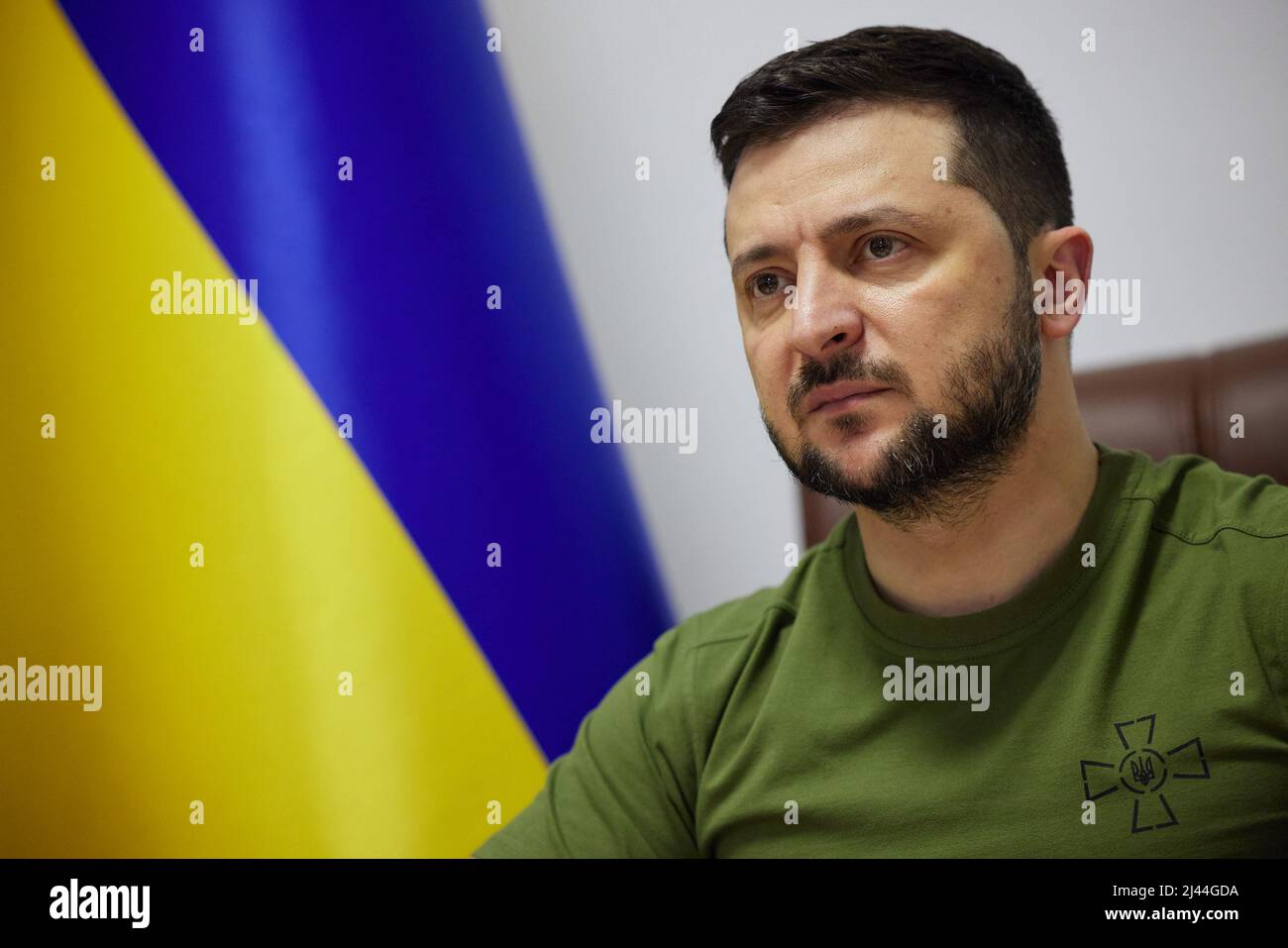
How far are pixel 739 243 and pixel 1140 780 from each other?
63 cm

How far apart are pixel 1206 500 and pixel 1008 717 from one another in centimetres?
28

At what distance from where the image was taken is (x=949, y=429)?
973 mm

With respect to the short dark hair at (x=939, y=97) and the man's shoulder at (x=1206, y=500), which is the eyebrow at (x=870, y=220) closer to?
the short dark hair at (x=939, y=97)

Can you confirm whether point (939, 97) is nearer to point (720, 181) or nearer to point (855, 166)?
point (855, 166)

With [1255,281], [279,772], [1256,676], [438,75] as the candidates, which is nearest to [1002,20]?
[1255,281]

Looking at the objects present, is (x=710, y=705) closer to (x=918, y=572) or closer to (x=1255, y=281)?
(x=918, y=572)

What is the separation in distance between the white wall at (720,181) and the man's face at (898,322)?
0.41 meters

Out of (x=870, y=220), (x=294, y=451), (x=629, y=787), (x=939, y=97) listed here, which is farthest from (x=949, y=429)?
(x=294, y=451)

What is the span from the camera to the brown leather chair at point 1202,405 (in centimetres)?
110

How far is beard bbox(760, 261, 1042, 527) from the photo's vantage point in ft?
3.17

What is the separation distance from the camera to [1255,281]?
1.29m
